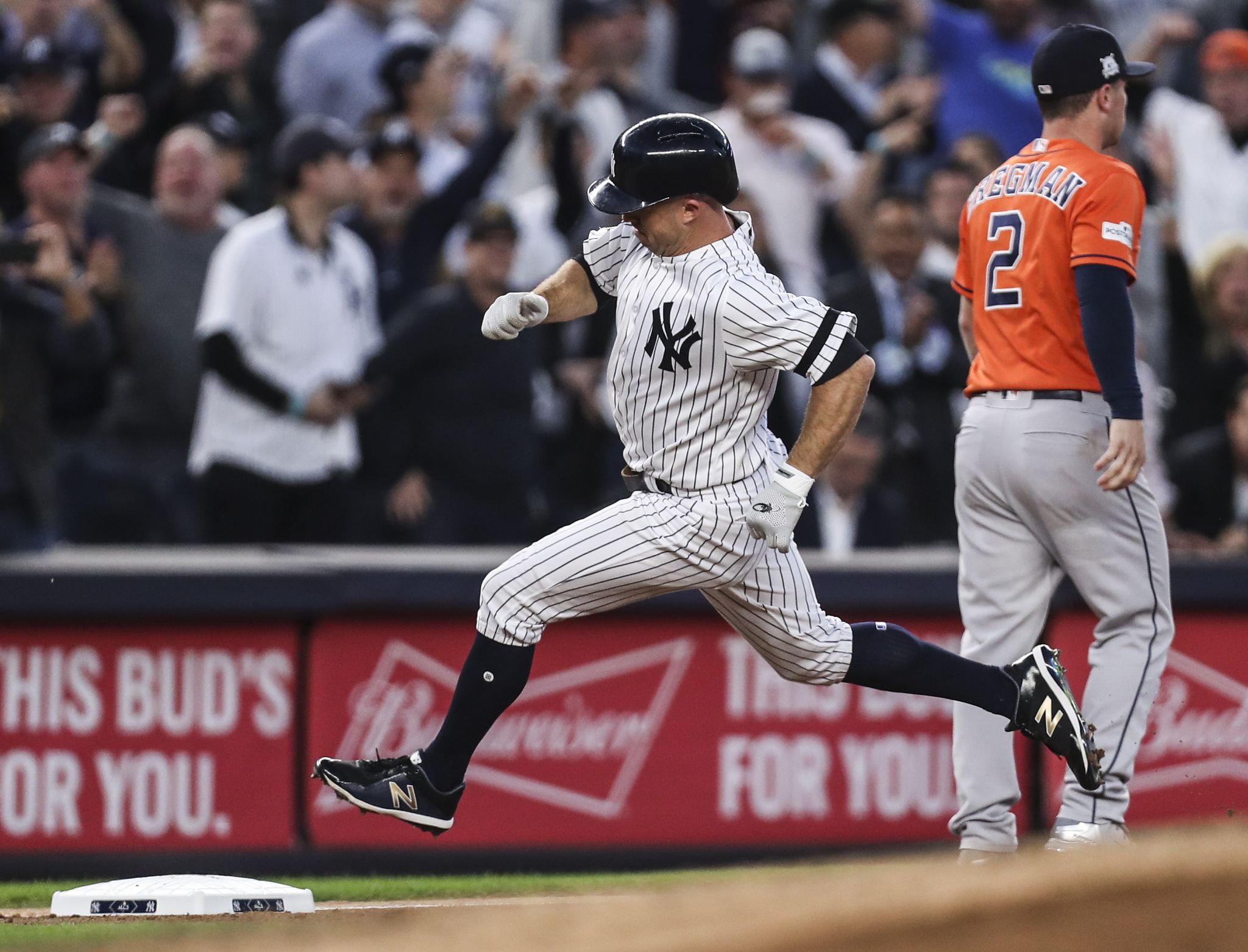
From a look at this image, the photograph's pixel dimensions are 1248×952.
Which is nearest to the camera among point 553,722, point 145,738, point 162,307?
point 145,738

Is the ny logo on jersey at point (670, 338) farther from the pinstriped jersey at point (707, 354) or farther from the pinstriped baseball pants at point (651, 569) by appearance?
the pinstriped baseball pants at point (651, 569)

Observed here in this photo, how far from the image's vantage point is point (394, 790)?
16.0ft

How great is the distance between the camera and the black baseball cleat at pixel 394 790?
16.0ft

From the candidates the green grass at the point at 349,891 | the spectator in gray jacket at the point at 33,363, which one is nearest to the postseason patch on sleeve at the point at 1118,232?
the green grass at the point at 349,891

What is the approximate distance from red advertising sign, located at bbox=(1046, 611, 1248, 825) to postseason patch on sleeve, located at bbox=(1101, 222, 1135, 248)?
9.24 ft

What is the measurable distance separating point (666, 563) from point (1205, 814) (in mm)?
3496

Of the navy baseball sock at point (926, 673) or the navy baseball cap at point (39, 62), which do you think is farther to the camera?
the navy baseball cap at point (39, 62)

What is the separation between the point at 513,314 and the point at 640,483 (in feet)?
2.07

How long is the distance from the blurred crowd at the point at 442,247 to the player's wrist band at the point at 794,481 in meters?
3.60

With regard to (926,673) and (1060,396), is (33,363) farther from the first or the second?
(1060,396)

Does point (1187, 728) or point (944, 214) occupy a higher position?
point (944, 214)

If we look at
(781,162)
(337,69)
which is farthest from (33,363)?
(781,162)

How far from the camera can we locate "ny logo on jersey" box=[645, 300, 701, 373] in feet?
15.9

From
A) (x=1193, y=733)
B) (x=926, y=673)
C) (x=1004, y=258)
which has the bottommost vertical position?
(x=1193, y=733)
